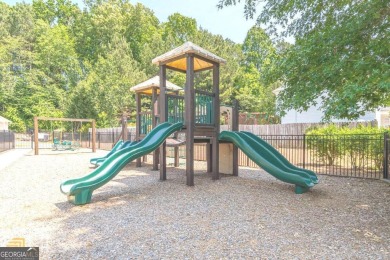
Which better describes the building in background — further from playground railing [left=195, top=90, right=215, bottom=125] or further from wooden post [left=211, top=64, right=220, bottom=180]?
playground railing [left=195, top=90, right=215, bottom=125]

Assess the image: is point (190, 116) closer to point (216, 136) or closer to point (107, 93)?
point (216, 136)

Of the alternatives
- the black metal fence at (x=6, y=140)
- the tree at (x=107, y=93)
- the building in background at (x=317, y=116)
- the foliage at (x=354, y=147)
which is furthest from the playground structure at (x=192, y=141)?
the tree at (x=107, y=93)

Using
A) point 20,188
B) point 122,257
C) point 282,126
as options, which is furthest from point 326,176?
point 282,126

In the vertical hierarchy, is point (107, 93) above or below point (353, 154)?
above

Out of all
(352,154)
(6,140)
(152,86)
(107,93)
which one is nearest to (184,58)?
(152,86)

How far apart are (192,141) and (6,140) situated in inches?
701

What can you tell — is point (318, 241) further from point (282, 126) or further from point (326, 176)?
point (282, 126)

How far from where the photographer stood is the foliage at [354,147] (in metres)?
8.08

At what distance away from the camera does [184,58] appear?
24.0 feet

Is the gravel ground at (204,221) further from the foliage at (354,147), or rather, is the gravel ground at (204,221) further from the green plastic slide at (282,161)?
the foliage at (354,147)

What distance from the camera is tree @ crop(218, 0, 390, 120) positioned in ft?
12.1

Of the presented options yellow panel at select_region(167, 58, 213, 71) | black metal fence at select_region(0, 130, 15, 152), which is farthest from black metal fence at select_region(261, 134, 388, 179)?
black metal fence at select_region(0, 130, 15, 152)

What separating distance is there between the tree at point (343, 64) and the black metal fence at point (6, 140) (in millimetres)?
18673

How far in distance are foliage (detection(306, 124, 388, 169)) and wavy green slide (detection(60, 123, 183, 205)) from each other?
5913 mm
